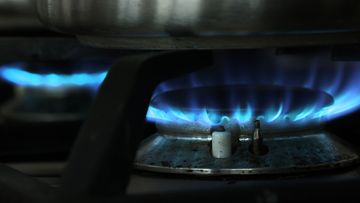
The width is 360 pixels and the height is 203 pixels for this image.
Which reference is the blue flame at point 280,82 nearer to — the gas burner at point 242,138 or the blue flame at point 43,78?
the gas burner at point 242,138

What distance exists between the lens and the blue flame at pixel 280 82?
1.56 ft

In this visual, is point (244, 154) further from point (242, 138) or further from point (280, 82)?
point (280, 82)

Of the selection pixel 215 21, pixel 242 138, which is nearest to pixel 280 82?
pixel 242 138

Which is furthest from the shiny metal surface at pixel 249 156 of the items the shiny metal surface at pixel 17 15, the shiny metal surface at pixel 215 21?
the shiny metal surface at pixel 17 15

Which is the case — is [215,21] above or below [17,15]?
below

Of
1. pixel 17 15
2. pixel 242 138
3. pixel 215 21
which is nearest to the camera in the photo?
pixel 215 21

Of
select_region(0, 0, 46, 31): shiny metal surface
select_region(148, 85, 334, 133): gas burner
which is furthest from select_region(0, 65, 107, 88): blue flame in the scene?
select_region(148, 85, 334, 133): gas burner

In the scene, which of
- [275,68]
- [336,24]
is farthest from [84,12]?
[275,68]

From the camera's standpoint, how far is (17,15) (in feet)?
2.10

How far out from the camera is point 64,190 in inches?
12.9

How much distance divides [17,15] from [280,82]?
12.4 inches

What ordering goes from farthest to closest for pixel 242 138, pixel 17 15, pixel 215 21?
1. pixel 17 15
2. pixel 242 138
3. pixel 215 21

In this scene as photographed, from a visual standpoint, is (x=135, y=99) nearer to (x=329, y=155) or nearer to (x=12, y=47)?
(x=329, y=155)

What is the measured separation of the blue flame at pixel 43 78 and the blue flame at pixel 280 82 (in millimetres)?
→ 142
